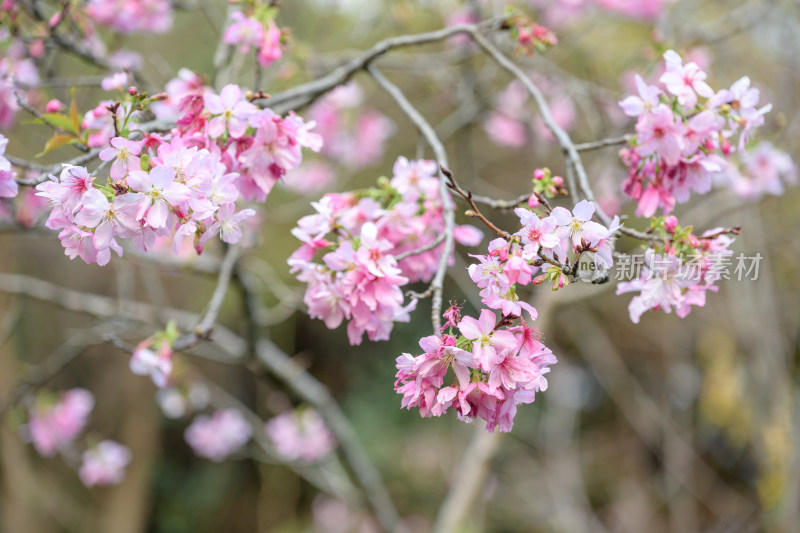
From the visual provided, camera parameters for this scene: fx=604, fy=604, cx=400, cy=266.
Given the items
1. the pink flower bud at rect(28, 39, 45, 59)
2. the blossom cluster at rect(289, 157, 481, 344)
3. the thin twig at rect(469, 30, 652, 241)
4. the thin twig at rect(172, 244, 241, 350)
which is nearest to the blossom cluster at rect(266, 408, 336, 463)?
the thin twig at rect(172, 244, 241, 350)

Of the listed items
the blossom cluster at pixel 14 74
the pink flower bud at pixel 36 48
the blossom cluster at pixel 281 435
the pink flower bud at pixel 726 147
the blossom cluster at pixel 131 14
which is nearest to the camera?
the pink flower bud at pixel 726 147

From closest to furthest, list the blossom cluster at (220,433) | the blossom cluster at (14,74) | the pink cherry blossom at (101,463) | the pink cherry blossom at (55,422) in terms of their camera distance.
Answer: the blossom cluster at (14,74), the pink cherry blossom at (55,422), the pink cherry blossom at (101,463), the blossom cluster at (220,433)

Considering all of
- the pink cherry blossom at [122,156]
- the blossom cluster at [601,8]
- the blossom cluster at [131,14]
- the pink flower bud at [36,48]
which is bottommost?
the pink flower bud at [36,48]

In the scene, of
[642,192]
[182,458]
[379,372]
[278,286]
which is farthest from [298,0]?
[182,458]

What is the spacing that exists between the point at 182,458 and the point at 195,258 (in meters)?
4.01

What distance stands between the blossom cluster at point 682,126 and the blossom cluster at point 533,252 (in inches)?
12.3

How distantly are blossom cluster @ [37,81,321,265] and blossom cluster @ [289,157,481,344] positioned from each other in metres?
0.16

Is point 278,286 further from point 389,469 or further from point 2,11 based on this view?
point 389,469

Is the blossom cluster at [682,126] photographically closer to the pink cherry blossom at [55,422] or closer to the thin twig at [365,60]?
the thin twig at [365,60]

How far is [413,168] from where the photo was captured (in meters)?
1.17

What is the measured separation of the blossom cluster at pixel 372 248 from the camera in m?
0.93

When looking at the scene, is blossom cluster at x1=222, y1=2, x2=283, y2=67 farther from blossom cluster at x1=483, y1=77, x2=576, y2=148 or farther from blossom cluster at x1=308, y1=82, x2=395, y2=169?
blossom cluster at x1=483, y1=77, x2=576, y2=148

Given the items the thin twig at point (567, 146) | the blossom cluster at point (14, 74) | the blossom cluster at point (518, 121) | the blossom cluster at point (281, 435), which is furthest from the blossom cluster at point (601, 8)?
the blossom cluster at point (281, 435)

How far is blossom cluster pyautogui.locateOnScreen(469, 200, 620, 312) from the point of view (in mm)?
780
